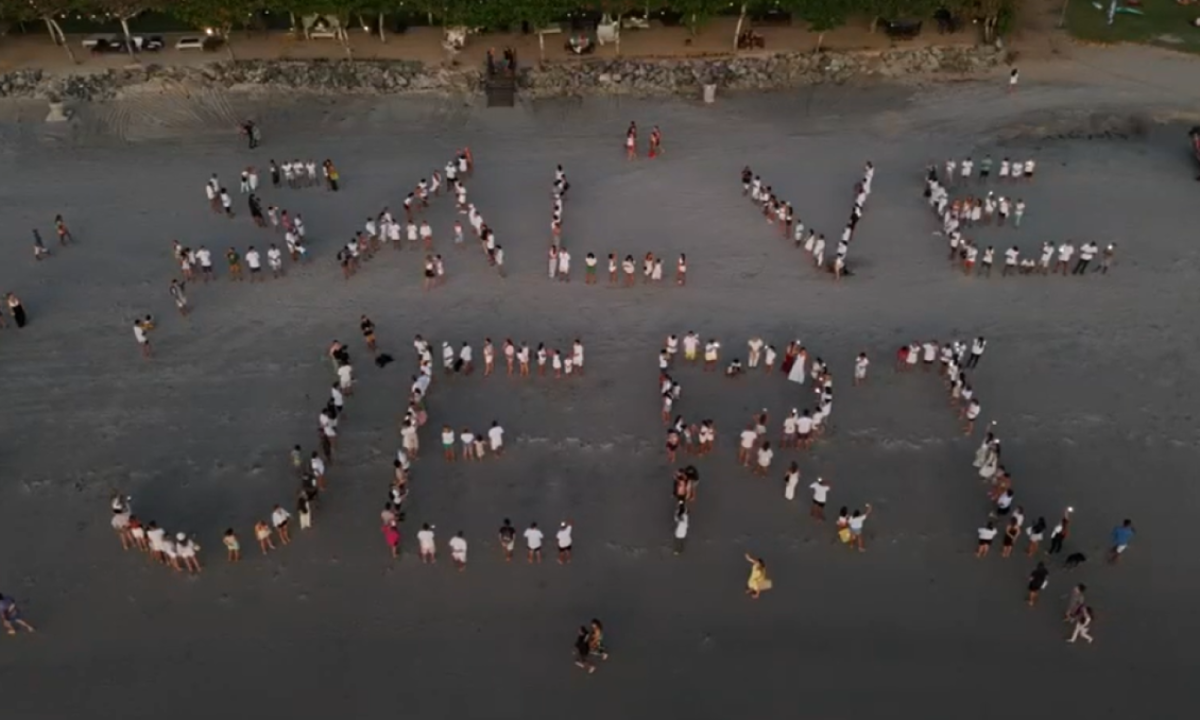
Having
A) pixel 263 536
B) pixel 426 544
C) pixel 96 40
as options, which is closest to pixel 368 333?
pixel 263 536

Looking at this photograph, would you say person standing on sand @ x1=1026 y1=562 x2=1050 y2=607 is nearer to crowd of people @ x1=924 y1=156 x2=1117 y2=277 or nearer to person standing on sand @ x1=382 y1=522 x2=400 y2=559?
crowd of people @ x1=924 y1=156 x2=1117 y2=277

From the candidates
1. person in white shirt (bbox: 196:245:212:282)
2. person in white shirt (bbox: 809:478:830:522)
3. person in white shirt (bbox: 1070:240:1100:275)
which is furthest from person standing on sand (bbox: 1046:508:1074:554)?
person in white shirt (bbox: 196:245:212:282)

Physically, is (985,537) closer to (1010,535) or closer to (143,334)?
(1010,535)

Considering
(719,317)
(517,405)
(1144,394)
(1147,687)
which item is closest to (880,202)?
(719,317)

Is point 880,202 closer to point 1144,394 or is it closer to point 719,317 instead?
point 719,317

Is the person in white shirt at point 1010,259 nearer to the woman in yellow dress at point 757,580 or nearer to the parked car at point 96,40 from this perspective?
the woman in yellow dress at point 757,580

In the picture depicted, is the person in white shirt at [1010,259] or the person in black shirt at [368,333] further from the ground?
the person in white shirt at [1010,259]

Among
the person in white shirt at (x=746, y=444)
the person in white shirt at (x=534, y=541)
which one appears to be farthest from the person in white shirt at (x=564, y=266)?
the person in white shirt at (x=534, y=541)
